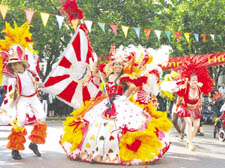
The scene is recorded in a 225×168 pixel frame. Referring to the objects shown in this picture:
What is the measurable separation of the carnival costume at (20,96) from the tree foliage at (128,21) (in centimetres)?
1287

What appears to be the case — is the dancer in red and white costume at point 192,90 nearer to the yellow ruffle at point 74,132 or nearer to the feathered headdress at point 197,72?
the feathered headdress at point 197,72

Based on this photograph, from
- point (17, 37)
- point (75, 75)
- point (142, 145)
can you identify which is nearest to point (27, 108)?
point (75, 75)

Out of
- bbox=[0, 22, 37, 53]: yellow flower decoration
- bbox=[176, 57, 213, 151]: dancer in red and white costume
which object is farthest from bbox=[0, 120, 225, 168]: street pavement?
bbox=[0, 22, 37, 53]: yellow flower decoration

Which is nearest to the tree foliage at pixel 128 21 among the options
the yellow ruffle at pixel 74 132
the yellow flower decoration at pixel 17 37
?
the yellow flower decoration at pixel 17 37

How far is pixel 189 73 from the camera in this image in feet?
27.3

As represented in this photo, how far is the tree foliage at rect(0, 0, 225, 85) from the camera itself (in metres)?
20.3

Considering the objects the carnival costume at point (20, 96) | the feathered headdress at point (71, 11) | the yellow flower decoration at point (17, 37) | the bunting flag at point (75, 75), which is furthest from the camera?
the yellow flower decoration at point (17, 37)

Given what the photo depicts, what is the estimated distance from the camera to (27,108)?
6719 millimetres

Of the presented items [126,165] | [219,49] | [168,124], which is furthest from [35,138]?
[219,49]

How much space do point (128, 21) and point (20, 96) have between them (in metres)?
15.5

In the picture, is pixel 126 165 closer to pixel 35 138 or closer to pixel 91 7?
pixel 35 138

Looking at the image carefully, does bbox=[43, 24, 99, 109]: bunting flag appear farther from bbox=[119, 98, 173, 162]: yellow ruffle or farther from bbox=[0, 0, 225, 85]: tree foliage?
bbox=[0, 0, 225, 85]: tree foliage

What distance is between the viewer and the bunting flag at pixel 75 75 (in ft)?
22.2

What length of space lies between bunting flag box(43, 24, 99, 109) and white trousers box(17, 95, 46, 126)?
1.07 ft
